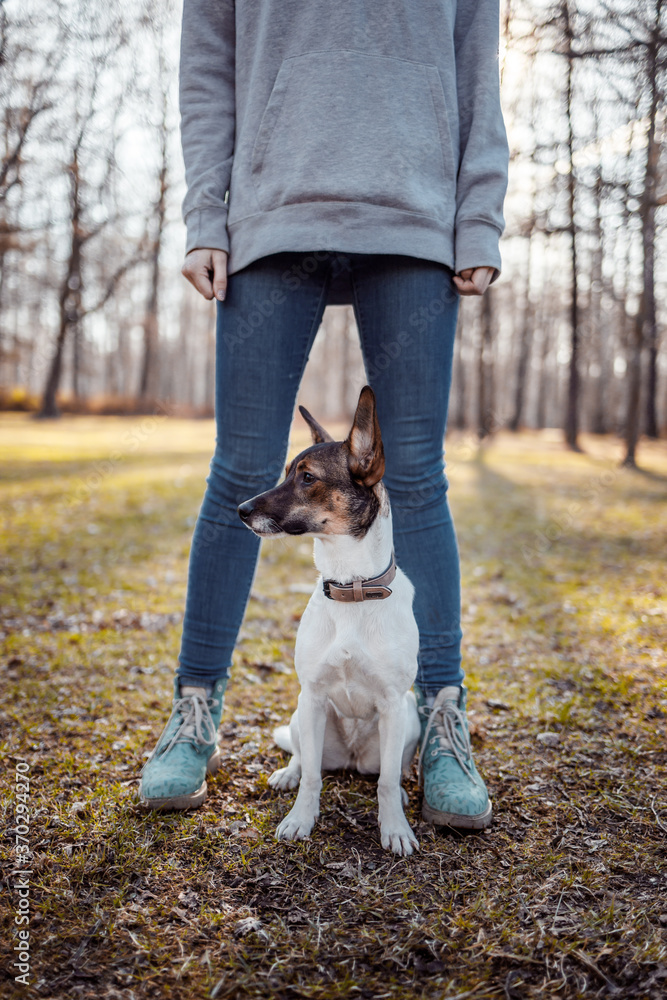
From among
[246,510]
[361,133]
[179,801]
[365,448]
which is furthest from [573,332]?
[179,801]

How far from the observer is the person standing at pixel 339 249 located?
205cm

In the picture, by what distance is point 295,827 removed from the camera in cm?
206

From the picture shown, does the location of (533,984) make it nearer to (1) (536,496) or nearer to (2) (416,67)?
(2) (416,67)

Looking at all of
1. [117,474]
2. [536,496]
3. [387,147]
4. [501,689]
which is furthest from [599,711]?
[117,474]

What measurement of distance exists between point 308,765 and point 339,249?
5.36 feet

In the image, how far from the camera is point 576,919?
168 centimetres

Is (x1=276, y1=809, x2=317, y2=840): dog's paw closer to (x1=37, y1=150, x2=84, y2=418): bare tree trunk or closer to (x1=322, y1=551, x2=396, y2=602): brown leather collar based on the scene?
(x1=322, y1=551, x2=396, y2=602): brown leather collar

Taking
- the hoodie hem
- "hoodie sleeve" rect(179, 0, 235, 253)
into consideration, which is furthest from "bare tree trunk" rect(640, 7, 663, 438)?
the hoodie hem

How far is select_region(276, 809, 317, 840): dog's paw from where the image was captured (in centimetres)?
204

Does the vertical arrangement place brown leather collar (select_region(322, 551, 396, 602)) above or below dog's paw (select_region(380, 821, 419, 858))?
above

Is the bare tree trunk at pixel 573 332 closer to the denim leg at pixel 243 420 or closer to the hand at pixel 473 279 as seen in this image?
the hand at pixel 473 279

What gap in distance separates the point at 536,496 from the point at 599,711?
7213 millimetres

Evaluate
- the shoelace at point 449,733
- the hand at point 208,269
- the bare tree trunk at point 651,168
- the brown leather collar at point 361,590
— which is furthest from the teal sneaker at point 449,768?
the bare tree trunk at point 651,168

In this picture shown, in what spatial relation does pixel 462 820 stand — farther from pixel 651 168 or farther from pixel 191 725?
pixel 651 168
